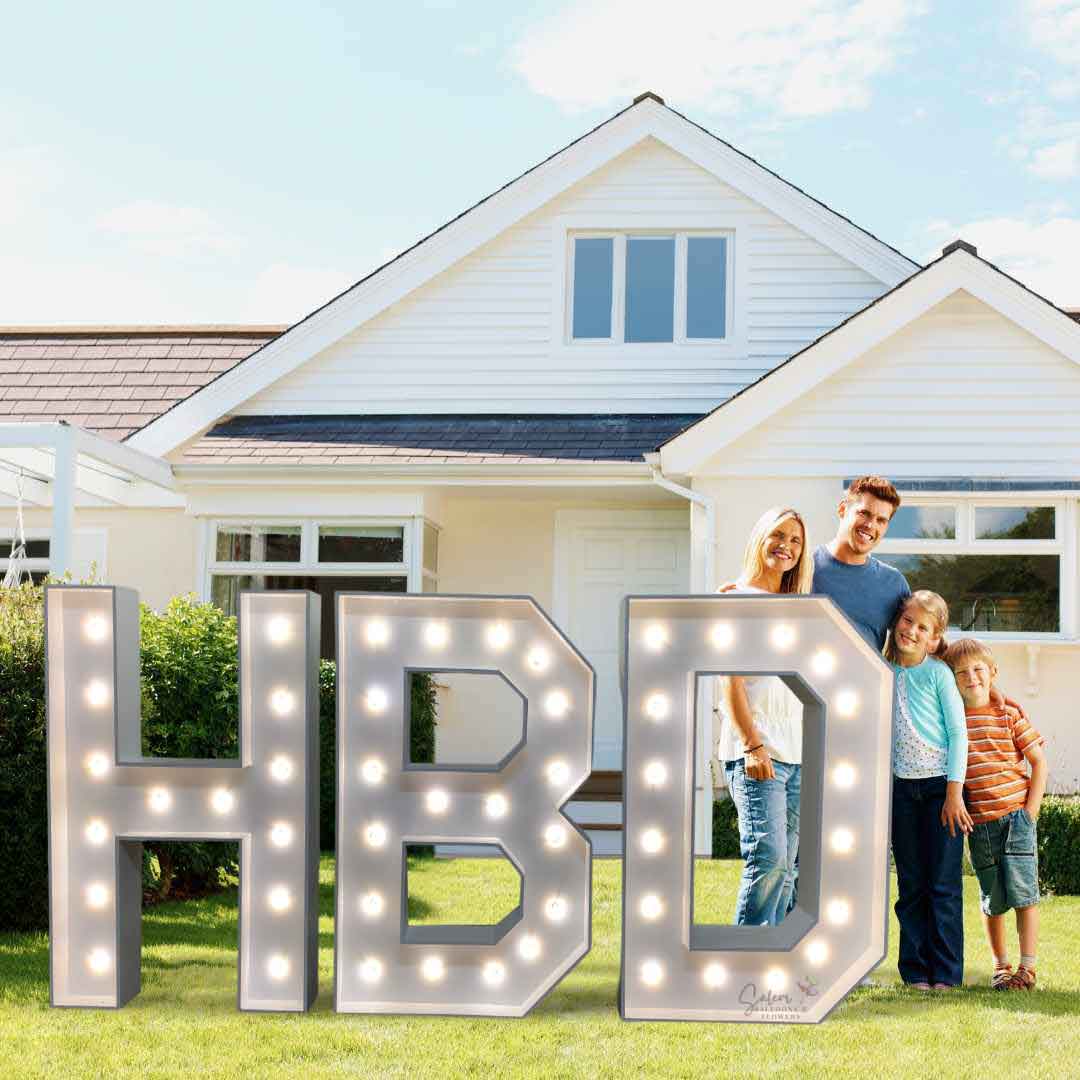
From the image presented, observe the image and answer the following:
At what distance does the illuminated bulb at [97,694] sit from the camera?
490 centimetres

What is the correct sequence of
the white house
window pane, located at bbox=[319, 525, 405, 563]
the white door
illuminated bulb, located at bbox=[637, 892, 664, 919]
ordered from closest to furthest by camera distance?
illuminated bulb, located at bbox=[637, 892, 664, 919], the white house, window pane, located at bbox=[319, 525, 405, 563], the white door

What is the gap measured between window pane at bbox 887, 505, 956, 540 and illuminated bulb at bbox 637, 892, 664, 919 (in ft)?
20.8

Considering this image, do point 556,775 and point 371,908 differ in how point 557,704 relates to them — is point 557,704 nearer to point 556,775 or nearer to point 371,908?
point 556,775

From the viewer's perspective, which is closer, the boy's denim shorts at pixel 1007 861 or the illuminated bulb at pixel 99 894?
the illuminated bulb at pixel 99 894

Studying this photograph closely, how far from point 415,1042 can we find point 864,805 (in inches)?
69.7

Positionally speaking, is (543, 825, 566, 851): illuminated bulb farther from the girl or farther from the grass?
the girl

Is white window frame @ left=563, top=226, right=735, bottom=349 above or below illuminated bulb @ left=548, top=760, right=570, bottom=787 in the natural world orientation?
above

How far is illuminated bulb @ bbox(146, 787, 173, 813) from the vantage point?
4863 millimetres

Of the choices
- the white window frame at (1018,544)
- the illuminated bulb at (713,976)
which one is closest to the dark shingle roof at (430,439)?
the white window frame at (1018,544)

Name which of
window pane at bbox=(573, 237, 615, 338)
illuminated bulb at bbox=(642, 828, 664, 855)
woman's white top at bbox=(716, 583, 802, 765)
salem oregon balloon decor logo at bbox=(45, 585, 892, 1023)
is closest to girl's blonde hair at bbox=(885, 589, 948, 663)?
woman's white top at bbox=(716, 583, 802, 765)

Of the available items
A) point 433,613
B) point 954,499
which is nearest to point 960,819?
point 433,613

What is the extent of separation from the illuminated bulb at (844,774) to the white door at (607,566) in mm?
7508

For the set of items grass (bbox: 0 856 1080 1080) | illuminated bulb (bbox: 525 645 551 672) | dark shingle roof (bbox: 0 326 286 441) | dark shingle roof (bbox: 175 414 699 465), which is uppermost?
dark shingle roof (bbox: 0 326 286 441)

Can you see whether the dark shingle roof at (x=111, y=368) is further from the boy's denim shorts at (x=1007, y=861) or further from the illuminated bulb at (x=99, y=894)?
the boy's denim shorts at (x=1007, y=861)
